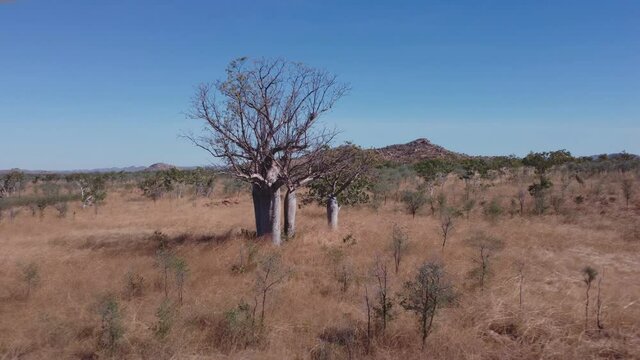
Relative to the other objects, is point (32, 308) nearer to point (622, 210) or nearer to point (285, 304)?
point (285, 304)

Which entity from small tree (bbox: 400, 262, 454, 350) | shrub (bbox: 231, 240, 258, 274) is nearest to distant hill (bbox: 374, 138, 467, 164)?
Answer: shrub (bbox: 231, 240, 258, 274)

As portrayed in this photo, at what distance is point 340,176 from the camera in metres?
14.5

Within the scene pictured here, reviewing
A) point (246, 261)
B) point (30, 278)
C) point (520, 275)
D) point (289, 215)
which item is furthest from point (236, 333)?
point (289, 215)

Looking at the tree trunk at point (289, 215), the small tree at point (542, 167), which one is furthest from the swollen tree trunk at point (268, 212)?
the small tree at point (542, 167)

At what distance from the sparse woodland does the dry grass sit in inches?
1.3

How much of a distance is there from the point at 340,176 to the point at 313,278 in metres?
5.95

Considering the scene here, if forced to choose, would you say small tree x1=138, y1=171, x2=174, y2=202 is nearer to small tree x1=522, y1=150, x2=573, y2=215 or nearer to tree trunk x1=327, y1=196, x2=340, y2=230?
tree trunk x1=327, y1=196, x2=340, y2=230

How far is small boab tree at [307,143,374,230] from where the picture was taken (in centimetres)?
1248

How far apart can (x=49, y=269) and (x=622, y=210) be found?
2019 cm

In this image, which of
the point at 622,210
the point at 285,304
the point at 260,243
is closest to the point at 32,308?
the point at 285,304

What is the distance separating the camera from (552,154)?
34750 mm

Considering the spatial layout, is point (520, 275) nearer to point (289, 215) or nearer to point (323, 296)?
point (323, 296)

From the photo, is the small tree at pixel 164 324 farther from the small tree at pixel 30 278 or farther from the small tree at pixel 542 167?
the small tree at pixel 542 167

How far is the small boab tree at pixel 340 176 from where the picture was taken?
1248cm
